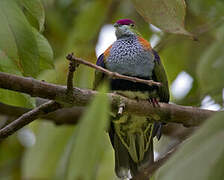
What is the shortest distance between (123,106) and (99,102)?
48.2 inches

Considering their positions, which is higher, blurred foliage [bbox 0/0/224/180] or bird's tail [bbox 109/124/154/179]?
blurred foliage [bbox 0/0/224/180]

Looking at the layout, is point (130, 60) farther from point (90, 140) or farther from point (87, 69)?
point (90, 140)

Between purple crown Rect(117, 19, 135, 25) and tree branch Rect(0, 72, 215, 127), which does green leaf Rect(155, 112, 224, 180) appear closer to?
tree branch Rect(0, 72, 215, 127)

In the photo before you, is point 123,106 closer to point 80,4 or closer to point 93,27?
point 93,27

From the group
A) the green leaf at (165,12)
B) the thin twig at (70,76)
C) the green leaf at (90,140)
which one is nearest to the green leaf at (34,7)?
the thin twig at (70,76)

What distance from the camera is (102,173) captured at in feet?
7.65

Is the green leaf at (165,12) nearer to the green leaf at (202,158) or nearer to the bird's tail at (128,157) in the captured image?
the green leaf at (202,158)

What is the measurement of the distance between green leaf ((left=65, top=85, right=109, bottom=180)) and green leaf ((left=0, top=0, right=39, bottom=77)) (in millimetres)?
539

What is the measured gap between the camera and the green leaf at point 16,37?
53.8 inches

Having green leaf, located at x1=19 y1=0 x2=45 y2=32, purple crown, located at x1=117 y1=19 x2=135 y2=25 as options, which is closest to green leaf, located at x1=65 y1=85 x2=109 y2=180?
green leaf, located at x1=19 y1=0 x2=45 y2=32

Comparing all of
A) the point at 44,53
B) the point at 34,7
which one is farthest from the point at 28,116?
the point at 34,7

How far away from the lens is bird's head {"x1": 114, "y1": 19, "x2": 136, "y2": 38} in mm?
3521

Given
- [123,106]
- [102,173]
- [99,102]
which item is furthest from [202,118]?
[99,102]

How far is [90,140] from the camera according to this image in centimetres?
90
